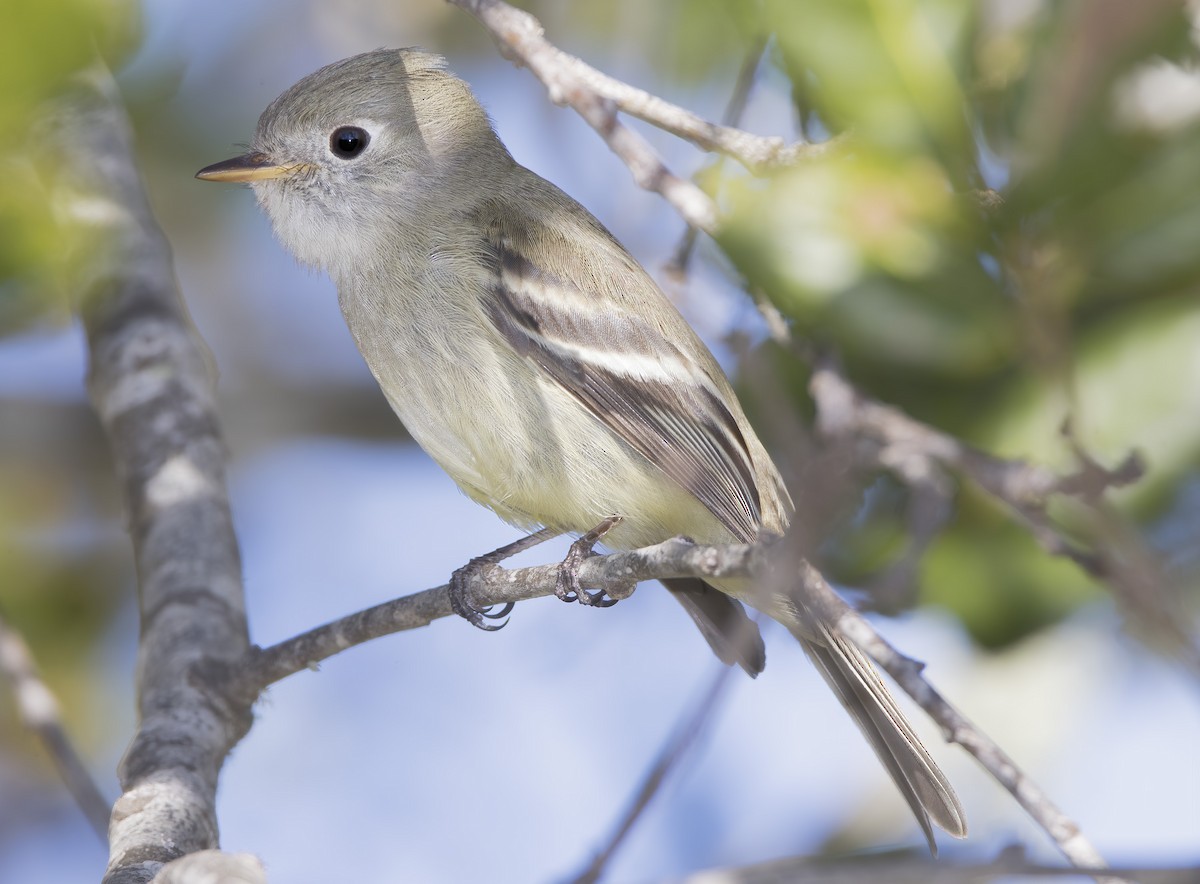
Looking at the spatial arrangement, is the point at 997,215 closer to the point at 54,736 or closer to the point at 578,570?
the point at 578,570

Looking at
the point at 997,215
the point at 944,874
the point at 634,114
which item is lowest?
the point at 944,874

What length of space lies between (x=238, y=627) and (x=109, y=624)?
1941mm

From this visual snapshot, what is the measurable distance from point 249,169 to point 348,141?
32 centimetres

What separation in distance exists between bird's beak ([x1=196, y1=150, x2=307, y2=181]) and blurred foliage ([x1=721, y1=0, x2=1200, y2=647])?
178cm

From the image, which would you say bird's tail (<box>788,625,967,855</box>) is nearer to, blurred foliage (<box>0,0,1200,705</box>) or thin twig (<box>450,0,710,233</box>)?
blurred foliage (<box>0,0,1200,705</box>)

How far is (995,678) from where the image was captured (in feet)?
16.4

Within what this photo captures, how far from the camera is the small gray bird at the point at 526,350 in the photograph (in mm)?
3447

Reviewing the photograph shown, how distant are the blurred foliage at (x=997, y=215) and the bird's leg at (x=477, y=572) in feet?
3.62

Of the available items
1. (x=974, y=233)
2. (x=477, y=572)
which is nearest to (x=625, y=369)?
(x=477, y=572)

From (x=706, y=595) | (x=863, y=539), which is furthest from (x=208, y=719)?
(x=863, y=539)

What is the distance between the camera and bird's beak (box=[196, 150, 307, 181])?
3.96 meters

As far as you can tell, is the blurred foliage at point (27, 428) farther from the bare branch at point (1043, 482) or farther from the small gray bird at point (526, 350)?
the bare branch at point (1043, 482)

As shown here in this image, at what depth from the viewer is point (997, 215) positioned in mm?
2377

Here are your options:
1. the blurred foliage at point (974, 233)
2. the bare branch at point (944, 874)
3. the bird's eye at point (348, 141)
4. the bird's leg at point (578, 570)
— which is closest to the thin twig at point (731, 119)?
the blurred foliage at point (974, 233)
